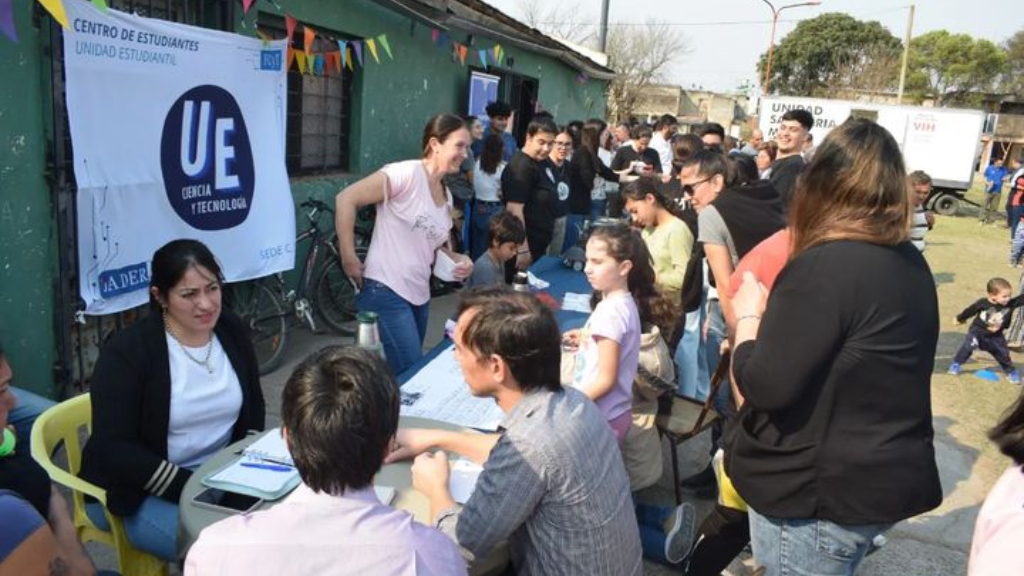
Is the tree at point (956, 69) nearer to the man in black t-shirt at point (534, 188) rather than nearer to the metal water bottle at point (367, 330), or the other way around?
the man in black t-shirt at point (534, 188)

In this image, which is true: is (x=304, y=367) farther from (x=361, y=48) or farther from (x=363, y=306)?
(x=361, y=48)

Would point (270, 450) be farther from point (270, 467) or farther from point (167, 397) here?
point (167, 397)

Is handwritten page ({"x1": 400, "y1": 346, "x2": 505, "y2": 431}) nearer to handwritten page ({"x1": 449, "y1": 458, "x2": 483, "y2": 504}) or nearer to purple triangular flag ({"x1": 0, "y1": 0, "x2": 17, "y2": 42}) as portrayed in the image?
handwritten page ({"x1": 449, "y1": 458, "x2": 483, "y2": 504})

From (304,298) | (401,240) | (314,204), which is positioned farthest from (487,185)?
(401,240)

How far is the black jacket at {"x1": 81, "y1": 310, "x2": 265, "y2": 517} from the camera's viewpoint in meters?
2.15

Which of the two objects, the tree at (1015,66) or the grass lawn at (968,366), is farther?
the tree at (1015,66)

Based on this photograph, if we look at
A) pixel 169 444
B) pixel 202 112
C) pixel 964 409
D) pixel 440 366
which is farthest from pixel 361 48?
pixel 964 409

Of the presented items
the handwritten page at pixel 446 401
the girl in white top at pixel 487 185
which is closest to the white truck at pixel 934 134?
the girl in white top at pixel 487 185

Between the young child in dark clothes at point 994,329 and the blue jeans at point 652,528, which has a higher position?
the young child in dark clothes at point 994,329

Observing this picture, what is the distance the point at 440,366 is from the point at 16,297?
218 centimetres

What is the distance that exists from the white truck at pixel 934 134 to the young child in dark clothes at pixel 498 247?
16.9 metres

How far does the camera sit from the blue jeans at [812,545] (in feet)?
5.71

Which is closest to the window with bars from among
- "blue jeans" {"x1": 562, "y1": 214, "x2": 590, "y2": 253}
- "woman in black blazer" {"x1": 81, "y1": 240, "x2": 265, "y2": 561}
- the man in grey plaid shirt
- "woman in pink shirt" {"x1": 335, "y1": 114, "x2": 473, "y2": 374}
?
"blue jeans" {"x1": 562, "y1": 214, "x2": 590, "y2": 253}

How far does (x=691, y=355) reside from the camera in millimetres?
4418
